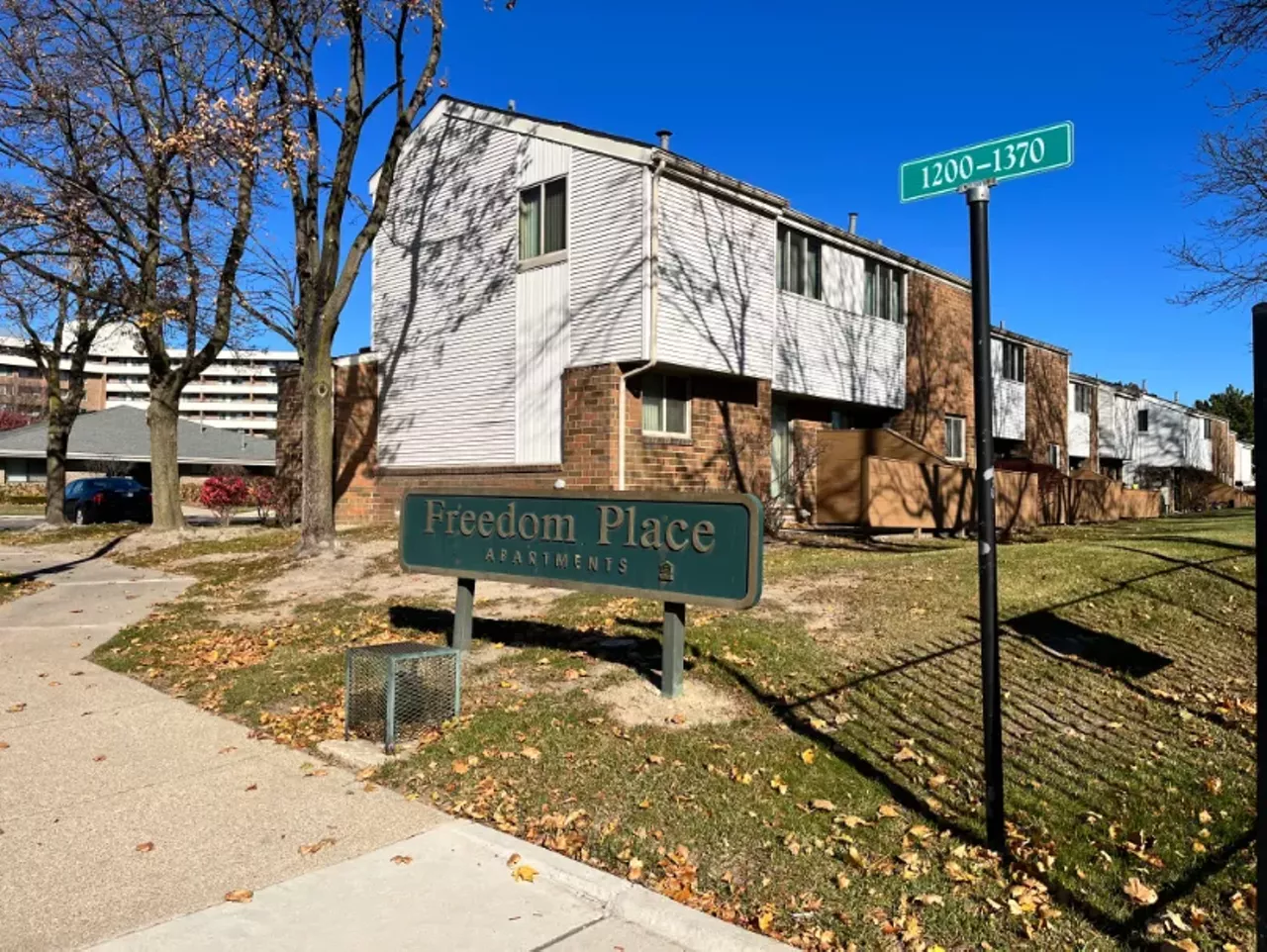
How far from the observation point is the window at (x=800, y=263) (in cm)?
1942

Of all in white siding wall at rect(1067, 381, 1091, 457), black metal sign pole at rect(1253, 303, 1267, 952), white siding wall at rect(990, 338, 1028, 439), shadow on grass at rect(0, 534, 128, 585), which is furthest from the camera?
white siding wall at rect(1067, 381, 1091, 457)

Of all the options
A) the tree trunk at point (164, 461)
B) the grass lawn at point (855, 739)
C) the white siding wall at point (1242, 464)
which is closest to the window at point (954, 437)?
the grass lawn at point (855, 739)

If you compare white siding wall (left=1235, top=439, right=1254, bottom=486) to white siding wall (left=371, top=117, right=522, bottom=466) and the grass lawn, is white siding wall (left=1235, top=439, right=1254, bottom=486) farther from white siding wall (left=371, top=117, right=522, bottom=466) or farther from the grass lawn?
the grass lawn

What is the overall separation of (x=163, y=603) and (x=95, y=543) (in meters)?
10.0

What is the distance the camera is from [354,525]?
19484 millimetres

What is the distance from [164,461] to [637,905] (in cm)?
1998

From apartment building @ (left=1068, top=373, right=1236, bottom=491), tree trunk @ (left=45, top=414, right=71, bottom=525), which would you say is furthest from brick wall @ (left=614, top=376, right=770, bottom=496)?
apartment building @ (left=1068, top=373, right=1236, bottom=491)

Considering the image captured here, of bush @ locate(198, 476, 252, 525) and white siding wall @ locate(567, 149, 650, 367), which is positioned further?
bush @ locate(198, 476, 252, 525)

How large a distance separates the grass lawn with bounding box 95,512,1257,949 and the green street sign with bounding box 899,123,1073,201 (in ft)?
9.71

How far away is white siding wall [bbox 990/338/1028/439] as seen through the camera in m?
29.3

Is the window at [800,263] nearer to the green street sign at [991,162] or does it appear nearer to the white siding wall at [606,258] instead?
the white siding wall at [606,258]

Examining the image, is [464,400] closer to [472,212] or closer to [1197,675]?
[472,212]

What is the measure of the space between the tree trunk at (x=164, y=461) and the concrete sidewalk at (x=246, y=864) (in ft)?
49.3

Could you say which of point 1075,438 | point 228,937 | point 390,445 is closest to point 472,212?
point 390,445
